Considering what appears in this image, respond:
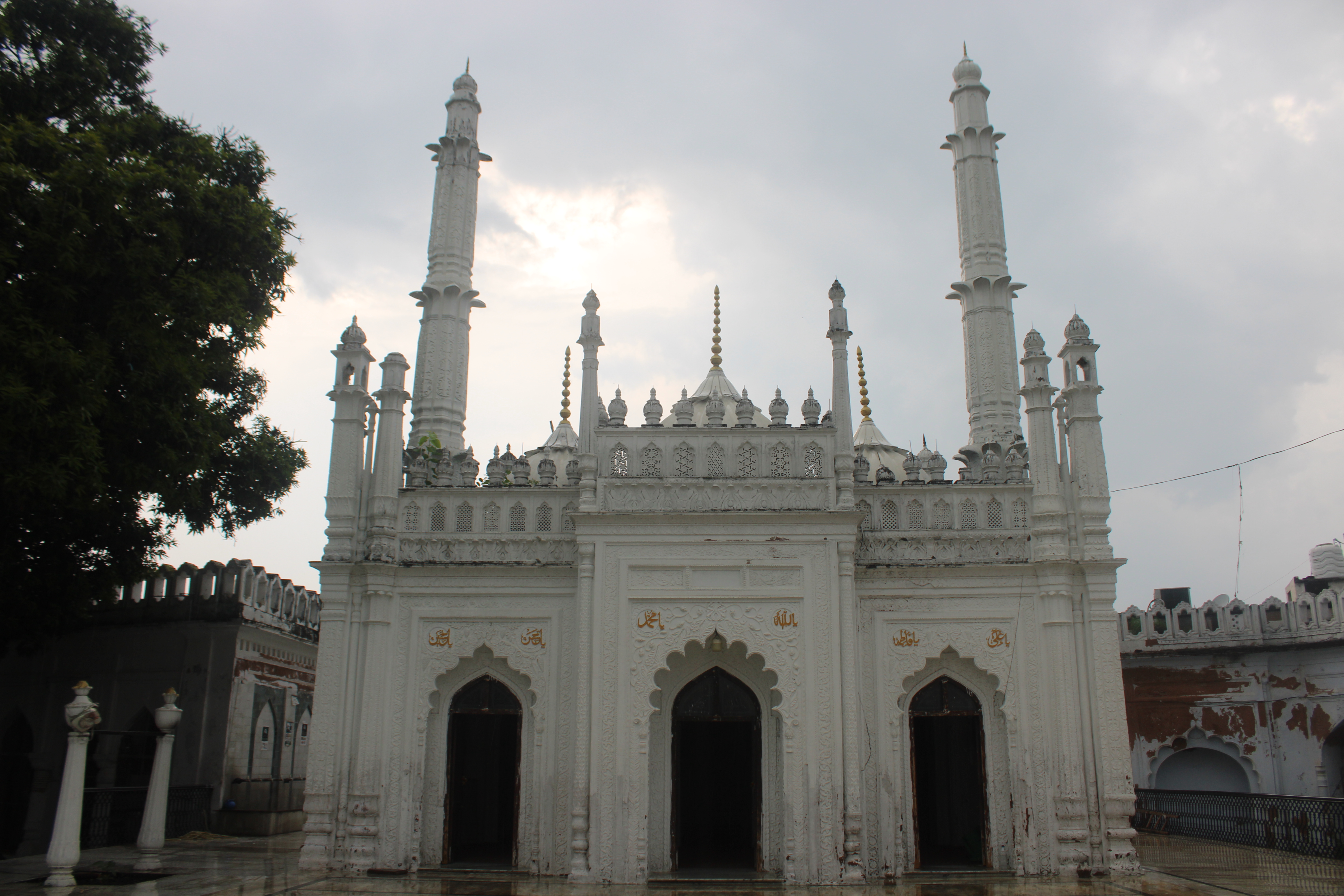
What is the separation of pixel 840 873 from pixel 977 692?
311 centimetres

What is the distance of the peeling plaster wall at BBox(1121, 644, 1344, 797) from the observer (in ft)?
57.0

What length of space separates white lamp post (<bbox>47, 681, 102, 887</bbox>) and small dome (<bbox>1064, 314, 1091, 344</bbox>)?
45.2ft

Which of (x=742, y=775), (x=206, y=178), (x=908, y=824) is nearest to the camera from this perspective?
(x=908, y=824)

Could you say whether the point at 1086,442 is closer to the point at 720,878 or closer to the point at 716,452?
the point at 716,452

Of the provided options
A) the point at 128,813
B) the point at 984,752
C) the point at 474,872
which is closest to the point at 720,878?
the point at 474,872

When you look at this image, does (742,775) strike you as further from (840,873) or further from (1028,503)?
(1028,503)

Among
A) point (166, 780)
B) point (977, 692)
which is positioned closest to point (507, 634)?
point (166, 780)

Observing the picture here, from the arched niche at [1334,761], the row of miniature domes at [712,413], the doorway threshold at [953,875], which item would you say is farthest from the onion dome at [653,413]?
the arched niche at [1334,761]

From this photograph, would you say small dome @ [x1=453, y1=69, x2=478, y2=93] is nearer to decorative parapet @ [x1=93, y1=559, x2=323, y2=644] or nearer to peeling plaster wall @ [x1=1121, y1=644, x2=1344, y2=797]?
decorative parapet @ [x1=93, y1=559, x2=323, y2=644]

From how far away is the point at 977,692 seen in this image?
12.9 metres

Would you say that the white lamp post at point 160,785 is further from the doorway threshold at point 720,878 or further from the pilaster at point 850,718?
the pilaster at point 850,718

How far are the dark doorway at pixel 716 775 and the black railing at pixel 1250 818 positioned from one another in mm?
5186

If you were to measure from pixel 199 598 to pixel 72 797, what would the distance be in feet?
22.3

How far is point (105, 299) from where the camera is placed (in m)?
12.7
